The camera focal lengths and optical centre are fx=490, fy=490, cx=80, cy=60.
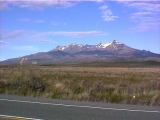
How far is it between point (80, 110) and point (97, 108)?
2.58ft

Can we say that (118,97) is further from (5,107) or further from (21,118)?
(21,118)

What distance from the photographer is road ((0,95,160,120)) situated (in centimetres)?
1323

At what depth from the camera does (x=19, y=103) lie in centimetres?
1688

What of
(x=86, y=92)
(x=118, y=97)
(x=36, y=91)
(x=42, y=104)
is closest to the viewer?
(x=42, y=104)

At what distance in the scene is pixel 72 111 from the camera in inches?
571

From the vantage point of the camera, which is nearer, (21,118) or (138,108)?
(21,118)

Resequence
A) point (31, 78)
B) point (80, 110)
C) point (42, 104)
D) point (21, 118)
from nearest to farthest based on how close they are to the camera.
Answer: point (21, 118) → point (80, 110) → point (42, 104) → point (31, 78)

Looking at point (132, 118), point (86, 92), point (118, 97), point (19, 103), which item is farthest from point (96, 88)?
point (132, 118)

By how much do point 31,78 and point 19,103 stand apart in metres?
7.98

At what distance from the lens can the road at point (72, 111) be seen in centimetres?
1323

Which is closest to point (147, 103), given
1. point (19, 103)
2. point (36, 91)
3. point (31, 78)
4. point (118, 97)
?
point (118, 97)

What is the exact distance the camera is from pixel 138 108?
50.6 ft

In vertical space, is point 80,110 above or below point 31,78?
below

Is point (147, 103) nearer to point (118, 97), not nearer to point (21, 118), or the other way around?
point (118, 97)
